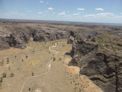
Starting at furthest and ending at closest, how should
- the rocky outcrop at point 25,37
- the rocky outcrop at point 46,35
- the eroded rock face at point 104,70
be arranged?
1. the rocky outcrop at point 46,35
2. the rocky outcrop at point 25,37
3. the eroded rock face at point 104,70

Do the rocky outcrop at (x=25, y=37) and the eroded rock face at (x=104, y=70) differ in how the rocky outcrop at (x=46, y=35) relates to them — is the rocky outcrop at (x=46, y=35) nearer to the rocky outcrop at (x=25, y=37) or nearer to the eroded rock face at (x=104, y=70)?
the rocky outcrop at (x=25, y=37)

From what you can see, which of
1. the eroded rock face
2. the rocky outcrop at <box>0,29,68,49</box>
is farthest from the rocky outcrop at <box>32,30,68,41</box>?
the eroded rock face

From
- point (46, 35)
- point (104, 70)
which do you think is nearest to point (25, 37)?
point (46, 35)

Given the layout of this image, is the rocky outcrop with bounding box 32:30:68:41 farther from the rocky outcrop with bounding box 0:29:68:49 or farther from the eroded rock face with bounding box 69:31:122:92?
the eroded rock face with bounding box 69:31:122:92

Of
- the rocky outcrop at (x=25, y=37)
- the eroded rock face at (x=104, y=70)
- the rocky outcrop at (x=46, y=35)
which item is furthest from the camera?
the rocky outcrop at (x=46, y=35)

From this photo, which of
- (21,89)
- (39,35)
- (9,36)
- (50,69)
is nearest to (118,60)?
(50,69)

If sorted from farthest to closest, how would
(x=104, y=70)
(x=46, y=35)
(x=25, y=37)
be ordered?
(x=46, y=35) → (x=25, y=37) → (x=104, y=70)

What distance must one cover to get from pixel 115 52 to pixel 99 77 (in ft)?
14.3

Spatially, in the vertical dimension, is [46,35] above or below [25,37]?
below

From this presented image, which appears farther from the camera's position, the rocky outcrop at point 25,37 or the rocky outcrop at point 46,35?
the rocky outcrop at point 46,35

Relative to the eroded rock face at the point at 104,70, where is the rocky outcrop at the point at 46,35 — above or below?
below

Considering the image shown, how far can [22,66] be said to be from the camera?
3316 centimetres

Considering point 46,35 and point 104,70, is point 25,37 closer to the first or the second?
point 46,35

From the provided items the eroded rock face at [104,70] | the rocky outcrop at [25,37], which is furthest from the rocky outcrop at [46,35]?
the eroded rock face at [104,70]
